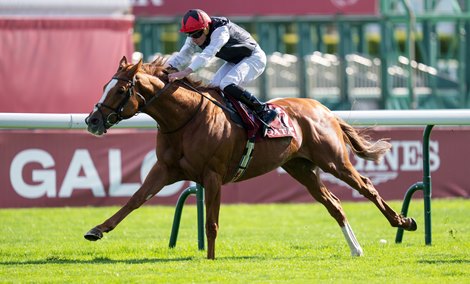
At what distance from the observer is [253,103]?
9133 millimetres

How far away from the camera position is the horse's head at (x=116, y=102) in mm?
8508

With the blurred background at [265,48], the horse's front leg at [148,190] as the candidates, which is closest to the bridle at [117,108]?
the horse's front leg at [148,190]

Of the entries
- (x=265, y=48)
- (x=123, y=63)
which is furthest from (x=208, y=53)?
(x=265, y=48)

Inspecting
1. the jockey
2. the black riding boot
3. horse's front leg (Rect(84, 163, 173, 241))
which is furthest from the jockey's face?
horse's front leg (Rect(84, 163, 173, 241))

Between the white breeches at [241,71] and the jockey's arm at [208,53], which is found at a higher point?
the jockey's arm at [208,53]

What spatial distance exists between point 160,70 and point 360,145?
2.22 metres

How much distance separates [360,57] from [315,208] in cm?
820

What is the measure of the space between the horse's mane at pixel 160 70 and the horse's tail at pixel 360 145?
1.61 m

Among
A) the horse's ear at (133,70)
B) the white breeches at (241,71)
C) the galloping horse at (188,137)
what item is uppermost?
the horse's ear at (133,70)

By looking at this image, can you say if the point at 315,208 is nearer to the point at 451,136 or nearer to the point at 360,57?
the point at 451,136

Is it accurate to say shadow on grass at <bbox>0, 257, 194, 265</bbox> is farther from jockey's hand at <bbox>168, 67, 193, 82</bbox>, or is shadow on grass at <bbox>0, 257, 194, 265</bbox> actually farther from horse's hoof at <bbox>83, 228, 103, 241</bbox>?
jockey's hand at <bbox>168, 67, 193, 82</bbox>

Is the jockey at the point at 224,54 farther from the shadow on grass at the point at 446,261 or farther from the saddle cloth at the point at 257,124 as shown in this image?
the shadow on grass at the point at 446,261

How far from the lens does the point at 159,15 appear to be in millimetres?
20156

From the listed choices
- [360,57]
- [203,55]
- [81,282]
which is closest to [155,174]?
[203,55]
